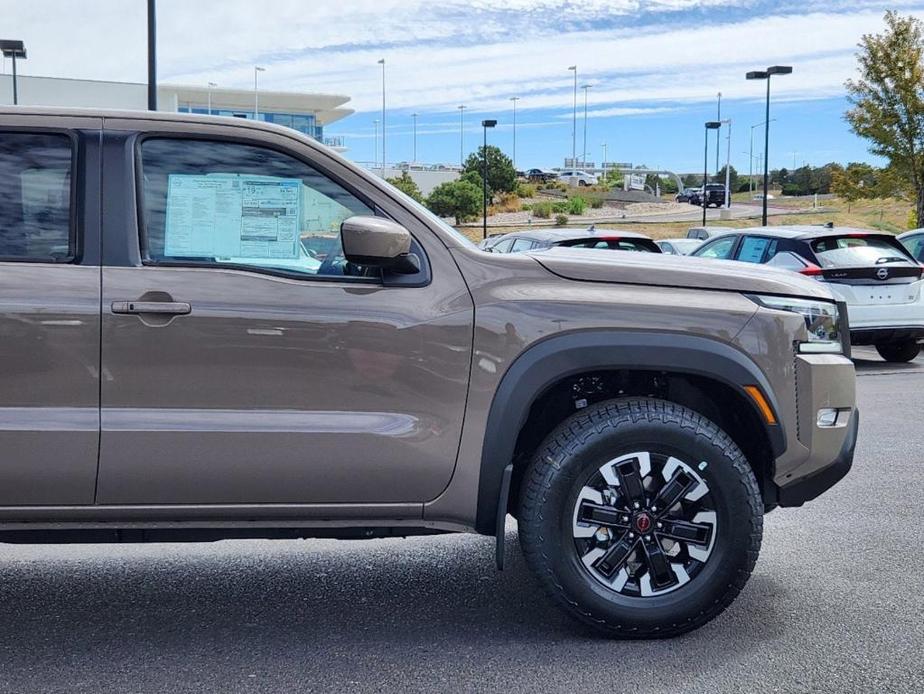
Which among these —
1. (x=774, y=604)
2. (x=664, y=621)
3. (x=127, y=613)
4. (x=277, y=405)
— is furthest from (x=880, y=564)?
(x=127, y=613)

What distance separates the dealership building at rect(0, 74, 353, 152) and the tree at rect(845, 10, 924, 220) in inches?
1444

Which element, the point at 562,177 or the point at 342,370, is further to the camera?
the point at 562,177

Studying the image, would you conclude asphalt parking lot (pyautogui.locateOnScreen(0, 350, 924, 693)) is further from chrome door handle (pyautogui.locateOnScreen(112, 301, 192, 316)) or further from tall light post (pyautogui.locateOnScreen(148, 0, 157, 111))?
tall light post (pyautogui.locateOnScreen(148, 0, 157, 111))

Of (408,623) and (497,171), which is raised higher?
(497,171)

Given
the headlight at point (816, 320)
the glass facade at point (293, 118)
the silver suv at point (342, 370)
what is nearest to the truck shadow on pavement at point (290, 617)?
the silver suv at point (342, 370)

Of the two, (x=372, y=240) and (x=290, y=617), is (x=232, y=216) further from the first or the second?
(x=290, y=617)

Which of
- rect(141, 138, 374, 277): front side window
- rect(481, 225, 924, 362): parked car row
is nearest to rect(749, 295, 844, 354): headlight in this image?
rect(141, 138, 374, 277): front side window

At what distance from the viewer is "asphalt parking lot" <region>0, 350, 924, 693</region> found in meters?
3.69

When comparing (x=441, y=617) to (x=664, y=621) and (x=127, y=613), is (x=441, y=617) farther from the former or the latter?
(x=127, y=613)

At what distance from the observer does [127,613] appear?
14.1ft

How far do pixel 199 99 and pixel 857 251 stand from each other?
6491 centimetres

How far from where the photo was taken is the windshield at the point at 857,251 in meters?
12.0

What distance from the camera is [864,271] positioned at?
12.0m

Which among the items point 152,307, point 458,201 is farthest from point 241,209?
point 458,201
